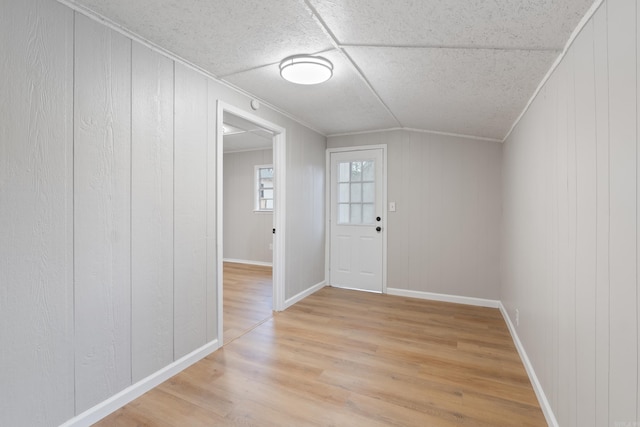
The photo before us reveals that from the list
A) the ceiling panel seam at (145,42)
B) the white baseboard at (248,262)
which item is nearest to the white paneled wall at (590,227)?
the ceiling panel seam at (145,42)

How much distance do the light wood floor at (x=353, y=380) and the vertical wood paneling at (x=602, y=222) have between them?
0.83 m

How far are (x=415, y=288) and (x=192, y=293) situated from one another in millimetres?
2950

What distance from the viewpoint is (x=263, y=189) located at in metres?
6.34

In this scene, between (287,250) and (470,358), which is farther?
(287,250)

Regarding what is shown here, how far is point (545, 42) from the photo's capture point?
61.4 inches

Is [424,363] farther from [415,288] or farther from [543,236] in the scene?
[415,288]

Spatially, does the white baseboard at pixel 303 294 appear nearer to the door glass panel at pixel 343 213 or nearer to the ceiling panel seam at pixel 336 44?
the door glass panel at pixel 343 213

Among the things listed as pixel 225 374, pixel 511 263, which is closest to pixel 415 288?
pixel 511 263

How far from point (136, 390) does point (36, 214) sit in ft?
4.12

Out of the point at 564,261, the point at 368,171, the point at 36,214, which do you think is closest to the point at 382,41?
the point at 564,261

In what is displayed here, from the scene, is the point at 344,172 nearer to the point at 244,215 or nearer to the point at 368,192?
the point at 368,192

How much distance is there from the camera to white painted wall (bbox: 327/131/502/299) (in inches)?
149

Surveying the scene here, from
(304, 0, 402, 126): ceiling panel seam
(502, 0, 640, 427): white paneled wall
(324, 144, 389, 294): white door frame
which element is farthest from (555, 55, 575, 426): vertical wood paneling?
(324, 144, 389, 294): white door frame

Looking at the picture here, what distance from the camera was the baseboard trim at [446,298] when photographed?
379 cm
